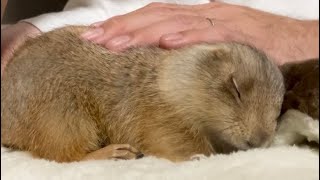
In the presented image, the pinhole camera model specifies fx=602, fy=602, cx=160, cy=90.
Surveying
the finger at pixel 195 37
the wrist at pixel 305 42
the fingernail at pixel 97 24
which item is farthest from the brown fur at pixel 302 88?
the fingernail at pixel 97 24

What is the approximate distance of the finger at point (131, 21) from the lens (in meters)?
0.71

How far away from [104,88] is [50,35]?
96mm

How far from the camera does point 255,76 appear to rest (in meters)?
0.62

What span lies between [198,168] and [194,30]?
277 mm

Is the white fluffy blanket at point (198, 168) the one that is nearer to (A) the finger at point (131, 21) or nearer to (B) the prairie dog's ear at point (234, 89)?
(B) the prairie dog's ear at point (234, 89)

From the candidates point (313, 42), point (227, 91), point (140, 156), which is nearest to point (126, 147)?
point (140, 156)

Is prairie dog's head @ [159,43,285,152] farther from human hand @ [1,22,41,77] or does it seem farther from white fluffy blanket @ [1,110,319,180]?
human hand @ [1,22,41,77]

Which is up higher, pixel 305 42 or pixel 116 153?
pixel 305 42

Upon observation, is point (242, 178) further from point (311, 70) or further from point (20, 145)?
point (20, 145)

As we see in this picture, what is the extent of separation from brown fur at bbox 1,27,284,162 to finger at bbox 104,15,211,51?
0.07ft

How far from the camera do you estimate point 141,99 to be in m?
0.68

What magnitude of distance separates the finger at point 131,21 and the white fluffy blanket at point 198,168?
19 centimetres

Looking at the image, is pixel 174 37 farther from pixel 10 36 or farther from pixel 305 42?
pixel 10 36

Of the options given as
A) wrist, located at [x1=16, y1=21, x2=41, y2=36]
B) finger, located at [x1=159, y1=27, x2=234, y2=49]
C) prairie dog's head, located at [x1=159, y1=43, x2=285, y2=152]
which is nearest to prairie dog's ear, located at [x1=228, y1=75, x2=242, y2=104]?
prairie dog's head, located at [x1=159, y1=43, x2=285, y2=152]
